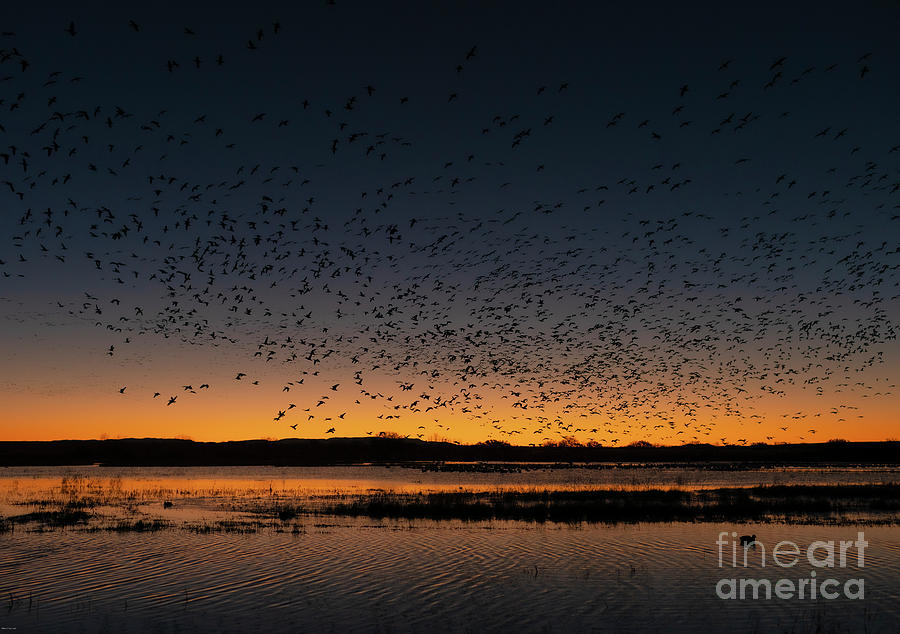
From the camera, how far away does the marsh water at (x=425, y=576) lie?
15.5 meters

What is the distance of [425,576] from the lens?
20.4m

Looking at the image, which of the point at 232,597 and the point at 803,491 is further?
the point at 803,491

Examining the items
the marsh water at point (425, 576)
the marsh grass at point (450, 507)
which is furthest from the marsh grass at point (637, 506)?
the marsh water at point (425, 576)

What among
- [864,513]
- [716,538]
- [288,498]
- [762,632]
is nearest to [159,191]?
[762,632]

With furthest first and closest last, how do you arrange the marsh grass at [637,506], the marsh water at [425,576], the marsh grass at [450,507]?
→ the marsh grass at [637,506] < the marsh grass at [450,507] < the marsh water at [425,576]

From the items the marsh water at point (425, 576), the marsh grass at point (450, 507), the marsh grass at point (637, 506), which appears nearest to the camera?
the marsh water at point (425, 576)

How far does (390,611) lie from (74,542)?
51.2ft

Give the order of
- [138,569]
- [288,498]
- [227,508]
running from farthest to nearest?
[288,498], [227,508], [138,569]

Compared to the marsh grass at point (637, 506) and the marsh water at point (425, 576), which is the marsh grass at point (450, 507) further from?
the marsh water at point (425, 576)

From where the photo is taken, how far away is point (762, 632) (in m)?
14.6

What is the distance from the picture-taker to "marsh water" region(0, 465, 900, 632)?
15531 mm

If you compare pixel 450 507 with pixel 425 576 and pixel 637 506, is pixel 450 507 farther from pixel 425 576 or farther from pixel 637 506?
pixel 425 576

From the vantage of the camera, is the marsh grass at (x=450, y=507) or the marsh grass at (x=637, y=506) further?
the marsh grass at (x=637, y=506)

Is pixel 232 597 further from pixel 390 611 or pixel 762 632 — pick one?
pixel 762 632
